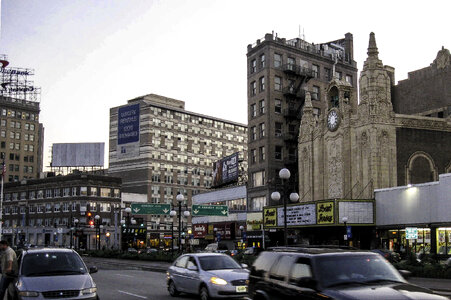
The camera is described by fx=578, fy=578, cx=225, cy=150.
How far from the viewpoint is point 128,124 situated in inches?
5482

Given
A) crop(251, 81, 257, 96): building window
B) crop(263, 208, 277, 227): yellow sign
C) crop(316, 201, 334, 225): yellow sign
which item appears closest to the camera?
crop(316, 201, 334, 225): yellow sign

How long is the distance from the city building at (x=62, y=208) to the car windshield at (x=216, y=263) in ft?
298

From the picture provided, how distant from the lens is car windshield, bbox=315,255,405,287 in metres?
9.78

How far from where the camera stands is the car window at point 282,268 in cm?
1111

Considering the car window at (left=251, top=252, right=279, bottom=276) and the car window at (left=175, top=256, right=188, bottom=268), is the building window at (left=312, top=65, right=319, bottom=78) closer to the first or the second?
the car window at (left=175, top=256, right=188, bottom=268)

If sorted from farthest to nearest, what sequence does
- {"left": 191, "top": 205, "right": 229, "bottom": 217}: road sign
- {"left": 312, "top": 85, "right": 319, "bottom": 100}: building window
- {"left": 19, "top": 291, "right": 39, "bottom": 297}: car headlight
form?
1. {"left": 312, "top": 85, "right": 319, "bottom": 100}: building window
2. {"left": 191, "top": 205, "right": 229, "bottom": 217}: road sign
3. {"left": 19, "top": 291, "right": 39, "bottom": 297}: car headlight

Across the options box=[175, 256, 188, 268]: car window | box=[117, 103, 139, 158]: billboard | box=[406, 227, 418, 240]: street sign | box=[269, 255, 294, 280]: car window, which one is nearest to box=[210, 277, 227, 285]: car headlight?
box=[175, 256, 188, 268]: car window

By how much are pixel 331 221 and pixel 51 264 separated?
36.1m

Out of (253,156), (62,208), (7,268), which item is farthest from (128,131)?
(7,268)

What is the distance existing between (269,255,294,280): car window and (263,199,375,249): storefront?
3333 centimetres

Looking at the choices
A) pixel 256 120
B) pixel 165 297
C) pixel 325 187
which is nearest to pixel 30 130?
pixel 256 120

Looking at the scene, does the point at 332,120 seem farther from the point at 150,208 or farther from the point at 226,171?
the point at 226,171

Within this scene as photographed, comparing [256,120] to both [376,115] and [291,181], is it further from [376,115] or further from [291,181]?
[376,115]

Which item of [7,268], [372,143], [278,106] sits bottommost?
[7,268]
